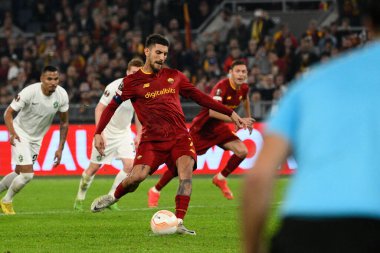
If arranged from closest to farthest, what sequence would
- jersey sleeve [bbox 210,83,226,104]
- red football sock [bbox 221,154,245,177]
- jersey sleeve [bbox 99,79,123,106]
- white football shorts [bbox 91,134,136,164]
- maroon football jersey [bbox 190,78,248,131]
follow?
jersey sleeve [bbox 99,79,123,106] < white football shorts [bbox 91,134,136,164] < jersey sleeve [bbox 210,83,226,104] < maroon football jersey [bbox 190,78,248,131] < red football sock [bbox 221,154,245,177]

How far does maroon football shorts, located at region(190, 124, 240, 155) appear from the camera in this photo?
609 inches

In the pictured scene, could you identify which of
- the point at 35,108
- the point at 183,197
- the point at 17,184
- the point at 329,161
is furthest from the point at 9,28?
the point at 329,161

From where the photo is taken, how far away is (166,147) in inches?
434

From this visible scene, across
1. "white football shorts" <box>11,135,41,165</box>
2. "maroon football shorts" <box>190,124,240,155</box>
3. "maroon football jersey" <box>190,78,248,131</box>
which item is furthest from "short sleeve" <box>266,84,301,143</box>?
"maroon football shorts" <box>190,124,240,155</box>

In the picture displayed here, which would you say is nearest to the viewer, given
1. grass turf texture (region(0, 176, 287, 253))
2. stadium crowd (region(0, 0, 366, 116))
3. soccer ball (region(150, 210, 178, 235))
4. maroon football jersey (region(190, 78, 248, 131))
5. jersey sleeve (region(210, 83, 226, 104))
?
grass turf texture (region(0, 176, 287, 253))

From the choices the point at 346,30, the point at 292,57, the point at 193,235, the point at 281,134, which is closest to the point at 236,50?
the point at 292,57

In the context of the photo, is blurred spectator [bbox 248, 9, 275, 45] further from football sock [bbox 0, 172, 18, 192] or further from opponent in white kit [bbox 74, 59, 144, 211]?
football sock [bbox 0, 172, 18, 192]

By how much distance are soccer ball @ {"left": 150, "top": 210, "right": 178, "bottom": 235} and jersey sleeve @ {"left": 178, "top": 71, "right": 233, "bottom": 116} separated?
1342 millimetres

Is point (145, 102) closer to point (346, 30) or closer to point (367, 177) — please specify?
point (367, 177)

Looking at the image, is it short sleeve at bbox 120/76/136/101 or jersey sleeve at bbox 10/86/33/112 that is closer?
short sleeve at bbox 120/76/136/101

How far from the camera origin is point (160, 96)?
11094 mm

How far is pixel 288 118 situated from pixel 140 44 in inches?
947

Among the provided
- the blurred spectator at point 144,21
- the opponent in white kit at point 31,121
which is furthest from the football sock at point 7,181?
the blurred spectator at point 144,21

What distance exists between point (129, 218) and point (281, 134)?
9.68 m
